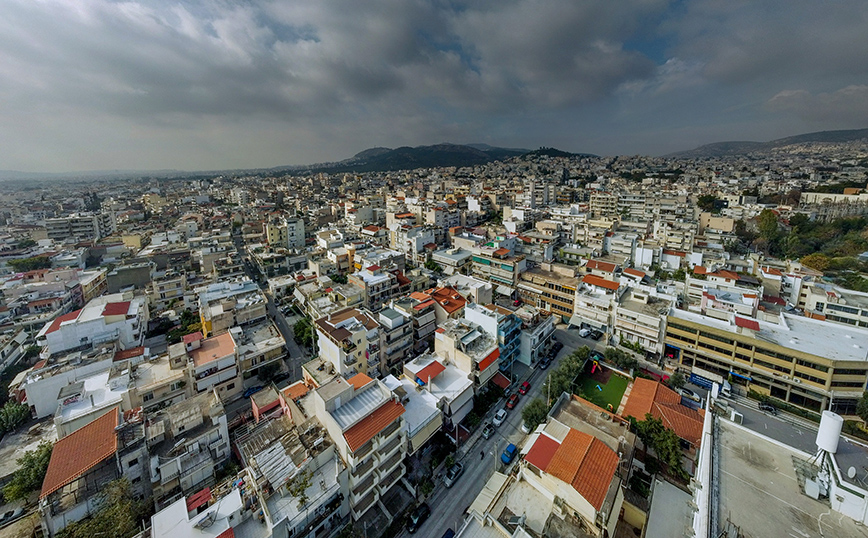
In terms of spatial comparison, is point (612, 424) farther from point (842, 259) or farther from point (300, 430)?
point (842, 259)

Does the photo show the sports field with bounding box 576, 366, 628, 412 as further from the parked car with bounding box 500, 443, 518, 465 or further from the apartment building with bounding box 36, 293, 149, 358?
the apartment building with bounding box 36, 293, 149, 358

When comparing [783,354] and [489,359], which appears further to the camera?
[489,359]

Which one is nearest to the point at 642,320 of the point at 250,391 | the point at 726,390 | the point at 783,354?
the point at 726,390

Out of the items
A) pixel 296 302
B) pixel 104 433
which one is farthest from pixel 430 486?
pixel 296 302

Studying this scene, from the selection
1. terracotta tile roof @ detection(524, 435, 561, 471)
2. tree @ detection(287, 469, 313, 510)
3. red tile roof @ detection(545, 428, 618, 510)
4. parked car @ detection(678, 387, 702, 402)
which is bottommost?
parked car @ detection(678, 387, 702, 402)

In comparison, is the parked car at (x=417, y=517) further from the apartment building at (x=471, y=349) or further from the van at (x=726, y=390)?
the van at (x=726, y=390)

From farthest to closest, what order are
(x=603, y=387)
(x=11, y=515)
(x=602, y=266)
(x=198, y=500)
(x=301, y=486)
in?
(x=602, y=266), (x=603, y=387), (x=11, y=515), (x=198, y=500), (x=301, y=486)

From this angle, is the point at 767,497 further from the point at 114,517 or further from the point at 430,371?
the point at 114,517

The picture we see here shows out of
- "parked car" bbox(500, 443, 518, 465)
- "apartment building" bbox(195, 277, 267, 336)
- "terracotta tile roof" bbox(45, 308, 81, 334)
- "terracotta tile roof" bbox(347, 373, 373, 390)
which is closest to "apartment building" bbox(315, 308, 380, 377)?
"terracotta tile roof" bbox(347, 373, 373, 390)
